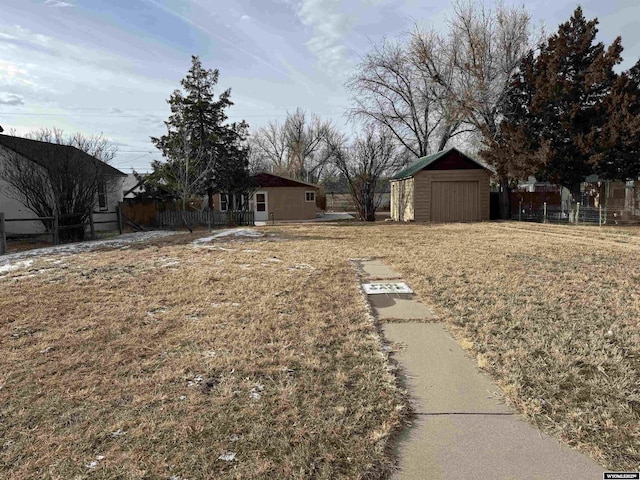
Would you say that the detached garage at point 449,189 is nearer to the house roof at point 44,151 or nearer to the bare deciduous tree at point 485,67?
the bare deciduous tree at point 485,67

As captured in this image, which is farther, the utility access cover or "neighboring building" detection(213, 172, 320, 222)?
"neighboring building" detection(213, 172, 320, 222)

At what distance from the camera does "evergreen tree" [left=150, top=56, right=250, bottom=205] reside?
1689 centimetres

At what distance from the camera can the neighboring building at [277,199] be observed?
77.5 ft

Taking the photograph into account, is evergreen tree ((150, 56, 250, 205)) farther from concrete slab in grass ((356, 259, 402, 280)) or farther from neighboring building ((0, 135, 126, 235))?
concrete slab in grass ((356, 259, 402, 280))

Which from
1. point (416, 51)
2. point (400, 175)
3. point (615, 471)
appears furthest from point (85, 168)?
point (416, 51)

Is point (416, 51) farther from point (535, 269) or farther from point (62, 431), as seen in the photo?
point (62, 431)

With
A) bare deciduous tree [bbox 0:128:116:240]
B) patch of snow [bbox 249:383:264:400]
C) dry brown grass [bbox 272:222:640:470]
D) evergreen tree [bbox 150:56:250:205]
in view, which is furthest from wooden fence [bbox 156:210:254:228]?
patch of snow [bbox 249:383:264:400]

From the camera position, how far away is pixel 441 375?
9.09 feet

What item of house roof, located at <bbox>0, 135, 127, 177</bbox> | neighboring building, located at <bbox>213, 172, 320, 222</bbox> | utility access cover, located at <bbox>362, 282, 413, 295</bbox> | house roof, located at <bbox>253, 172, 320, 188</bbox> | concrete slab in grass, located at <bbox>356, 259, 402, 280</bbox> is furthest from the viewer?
neighboring building, located at <bbox>213, 172, 320, 222</bbox>

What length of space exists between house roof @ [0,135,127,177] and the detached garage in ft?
46.1

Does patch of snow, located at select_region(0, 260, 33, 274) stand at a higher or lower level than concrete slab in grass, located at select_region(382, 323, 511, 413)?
higher

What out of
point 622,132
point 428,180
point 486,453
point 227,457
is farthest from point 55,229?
point 622,132

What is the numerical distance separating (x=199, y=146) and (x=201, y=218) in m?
3.31

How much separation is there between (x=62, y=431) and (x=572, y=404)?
9.79ft
